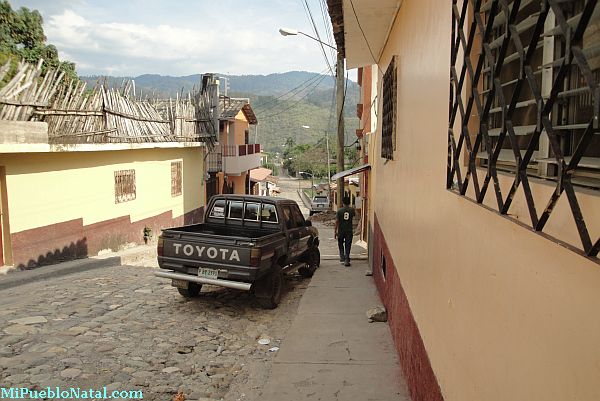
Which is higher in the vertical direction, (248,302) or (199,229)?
(199,229)

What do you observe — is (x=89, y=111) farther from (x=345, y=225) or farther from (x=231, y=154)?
(x=231, y=154)

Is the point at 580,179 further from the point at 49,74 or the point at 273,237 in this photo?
the point at 49,74

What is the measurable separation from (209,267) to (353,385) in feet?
10.4

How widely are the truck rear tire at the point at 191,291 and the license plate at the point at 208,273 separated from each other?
24.0 inches

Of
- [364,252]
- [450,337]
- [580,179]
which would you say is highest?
[580,179]

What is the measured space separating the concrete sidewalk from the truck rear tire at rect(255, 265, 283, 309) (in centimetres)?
46

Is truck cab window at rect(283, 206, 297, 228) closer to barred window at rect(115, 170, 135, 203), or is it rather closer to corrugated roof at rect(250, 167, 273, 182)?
barred window at rect(115, 170, 135, 203)

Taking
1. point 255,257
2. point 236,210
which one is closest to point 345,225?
point 236,210

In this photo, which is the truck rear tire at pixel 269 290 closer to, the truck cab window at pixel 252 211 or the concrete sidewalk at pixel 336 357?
the concrete sidewalk at pixel 336 357

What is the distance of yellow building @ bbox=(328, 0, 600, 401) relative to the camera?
127cm

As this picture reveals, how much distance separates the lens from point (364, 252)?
1459 cm

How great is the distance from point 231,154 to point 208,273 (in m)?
20.5

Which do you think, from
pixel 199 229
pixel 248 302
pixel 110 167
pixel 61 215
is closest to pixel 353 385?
pixel 248 302

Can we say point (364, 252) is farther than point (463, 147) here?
Yes
